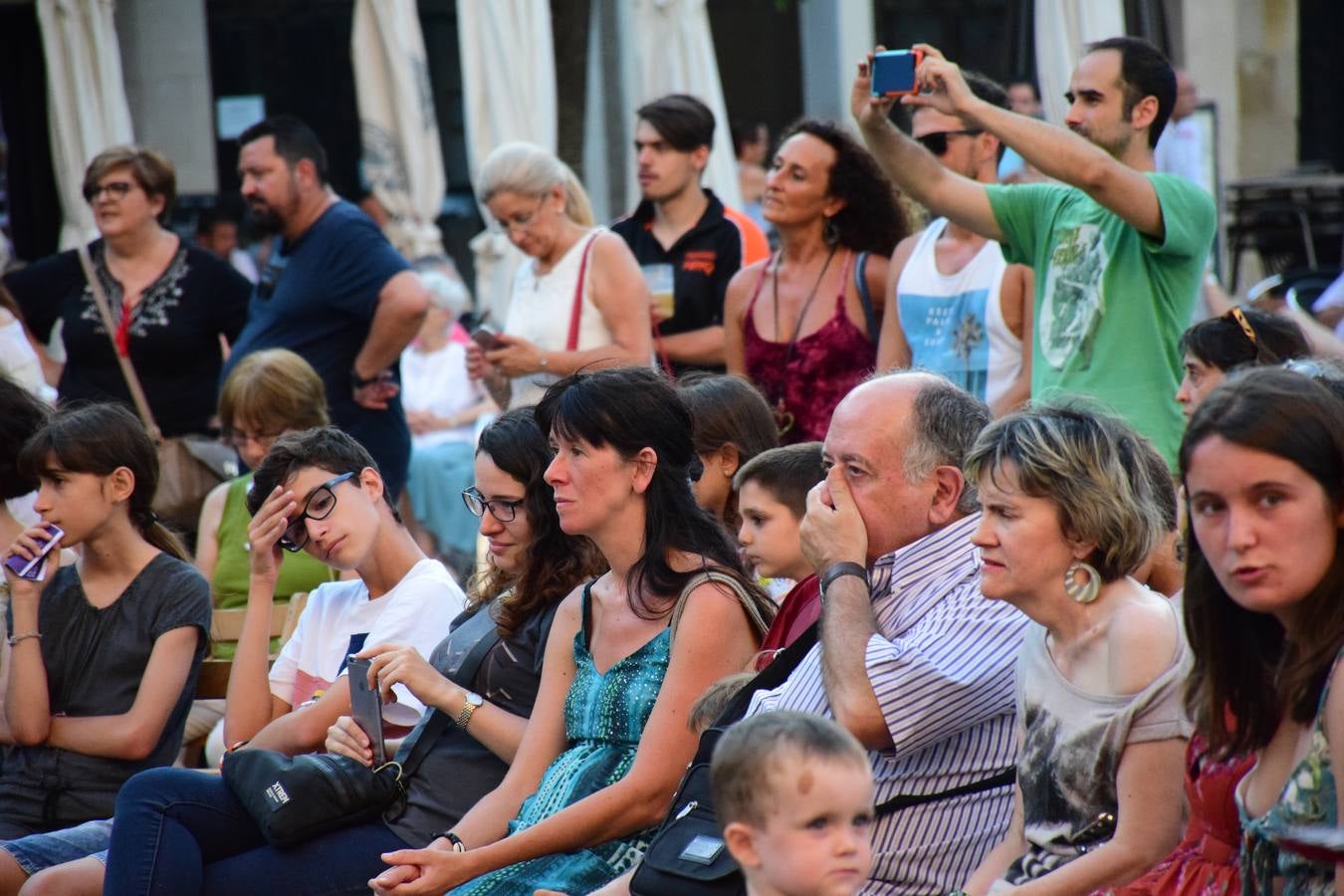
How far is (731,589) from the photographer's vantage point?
11.7 ft

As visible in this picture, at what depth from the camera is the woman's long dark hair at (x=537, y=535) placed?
4.12 meters

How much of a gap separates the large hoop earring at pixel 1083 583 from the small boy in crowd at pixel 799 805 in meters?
0.51

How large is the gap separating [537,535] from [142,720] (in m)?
1.18

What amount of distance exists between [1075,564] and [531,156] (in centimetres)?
369

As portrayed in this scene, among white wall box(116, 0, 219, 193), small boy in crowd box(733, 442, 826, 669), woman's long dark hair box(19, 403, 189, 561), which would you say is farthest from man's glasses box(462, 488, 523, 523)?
white wall box(116, 0, 219, 193)

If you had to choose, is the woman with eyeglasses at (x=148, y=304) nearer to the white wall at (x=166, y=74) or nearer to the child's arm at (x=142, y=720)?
the child's arm at (x=142, y=720)

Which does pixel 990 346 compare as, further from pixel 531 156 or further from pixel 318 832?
pixel 318 832

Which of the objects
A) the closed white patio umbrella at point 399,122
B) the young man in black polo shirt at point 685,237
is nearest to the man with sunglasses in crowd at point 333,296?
the young man in black polo shirt at point 685,237

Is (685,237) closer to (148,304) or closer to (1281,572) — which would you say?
(148,304)

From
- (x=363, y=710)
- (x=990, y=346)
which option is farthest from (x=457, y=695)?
(x=990, y=346)

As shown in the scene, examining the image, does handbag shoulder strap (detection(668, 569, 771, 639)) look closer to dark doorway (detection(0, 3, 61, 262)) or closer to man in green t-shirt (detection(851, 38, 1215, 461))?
man in green t-shirt (detection(851, 38, 1215, 461))

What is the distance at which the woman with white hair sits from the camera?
901cm

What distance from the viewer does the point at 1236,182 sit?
13648 millimetres

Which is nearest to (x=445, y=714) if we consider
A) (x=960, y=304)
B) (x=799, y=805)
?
(x=799, y=805)
